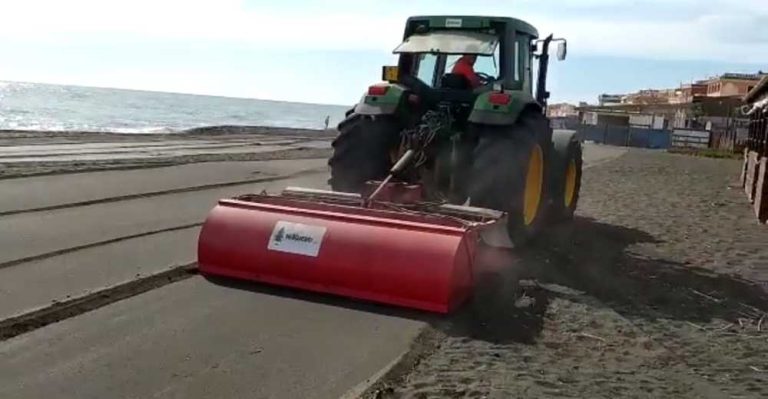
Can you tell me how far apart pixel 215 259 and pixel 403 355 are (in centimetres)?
212

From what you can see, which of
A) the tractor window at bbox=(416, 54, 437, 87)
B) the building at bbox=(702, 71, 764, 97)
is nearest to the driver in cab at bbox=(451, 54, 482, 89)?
the tractor window at bbox=(416, 54, 437, 87)

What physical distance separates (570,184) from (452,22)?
10.1ft

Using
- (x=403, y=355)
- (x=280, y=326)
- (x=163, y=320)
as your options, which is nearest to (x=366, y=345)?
(x=403, y=355)

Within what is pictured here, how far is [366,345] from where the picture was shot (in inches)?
195

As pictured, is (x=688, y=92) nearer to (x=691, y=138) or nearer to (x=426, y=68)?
(x=691, y=138)

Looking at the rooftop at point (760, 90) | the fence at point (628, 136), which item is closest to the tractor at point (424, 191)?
the rooftop at point (760, 90)

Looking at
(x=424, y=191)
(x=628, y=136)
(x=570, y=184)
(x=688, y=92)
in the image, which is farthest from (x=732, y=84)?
(x=424, y=191)

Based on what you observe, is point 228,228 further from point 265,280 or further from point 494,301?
point 494,301

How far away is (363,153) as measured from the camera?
319 inches

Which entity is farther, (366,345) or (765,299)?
(765,299)

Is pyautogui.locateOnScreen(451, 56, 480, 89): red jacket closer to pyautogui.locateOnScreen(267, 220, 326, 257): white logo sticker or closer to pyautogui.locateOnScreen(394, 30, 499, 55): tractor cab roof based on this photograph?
pyautogui.locateOnScreen(394, 30, 499, 55): tractor cab roof

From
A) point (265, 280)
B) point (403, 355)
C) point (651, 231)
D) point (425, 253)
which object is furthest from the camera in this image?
point (651, 231)

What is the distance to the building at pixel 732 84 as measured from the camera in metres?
53.3

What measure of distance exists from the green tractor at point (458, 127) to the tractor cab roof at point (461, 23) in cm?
1
